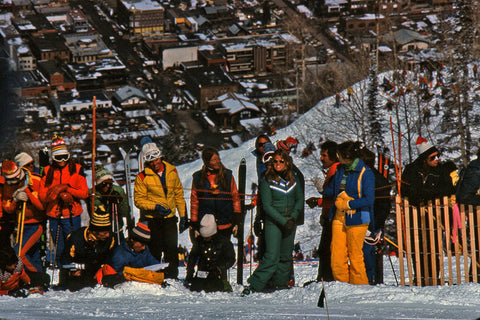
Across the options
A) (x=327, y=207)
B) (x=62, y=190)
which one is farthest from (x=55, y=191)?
(x=327, y=207)

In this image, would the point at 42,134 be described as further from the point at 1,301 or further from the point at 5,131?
the point at 5,131

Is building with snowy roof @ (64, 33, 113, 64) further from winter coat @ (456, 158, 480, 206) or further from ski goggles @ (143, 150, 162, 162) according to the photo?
winter coat @ (456, 158, 480, 206)

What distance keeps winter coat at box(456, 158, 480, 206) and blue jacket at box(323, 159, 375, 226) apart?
2.96 ft

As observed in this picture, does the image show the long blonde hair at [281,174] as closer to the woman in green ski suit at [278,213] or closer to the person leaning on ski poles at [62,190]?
the woman in green ski suit at [278,213]

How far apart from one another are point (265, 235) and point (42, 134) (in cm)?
5331

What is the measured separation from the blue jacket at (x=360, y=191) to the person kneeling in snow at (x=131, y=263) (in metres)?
2.00

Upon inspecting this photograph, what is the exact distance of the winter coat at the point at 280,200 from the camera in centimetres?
834

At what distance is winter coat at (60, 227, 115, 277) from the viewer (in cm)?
841

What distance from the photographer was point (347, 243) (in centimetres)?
833

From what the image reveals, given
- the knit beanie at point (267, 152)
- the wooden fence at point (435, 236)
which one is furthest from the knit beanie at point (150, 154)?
the wooden fence at point (435, 236)

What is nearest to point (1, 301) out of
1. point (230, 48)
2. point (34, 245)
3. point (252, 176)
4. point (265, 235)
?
point (34, 245)

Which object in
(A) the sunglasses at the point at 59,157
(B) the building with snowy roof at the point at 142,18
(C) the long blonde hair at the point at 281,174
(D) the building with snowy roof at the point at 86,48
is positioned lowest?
(C) the long blonde hair at the point at 281,174

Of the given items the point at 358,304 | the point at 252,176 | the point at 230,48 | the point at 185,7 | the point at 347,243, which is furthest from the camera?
the point at 185,7

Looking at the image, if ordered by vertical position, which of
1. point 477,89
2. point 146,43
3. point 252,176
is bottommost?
point 252,176
